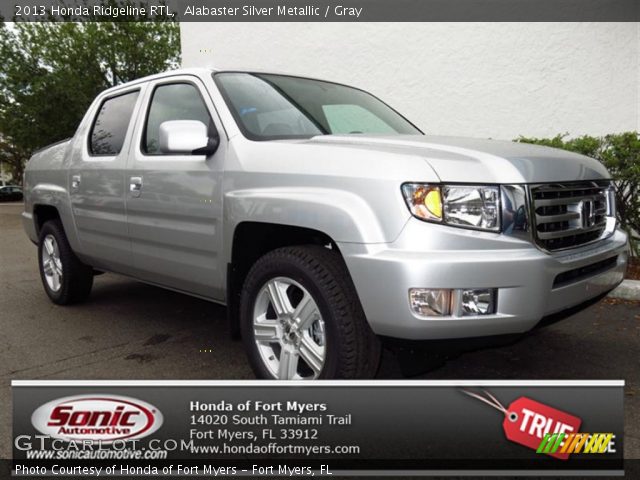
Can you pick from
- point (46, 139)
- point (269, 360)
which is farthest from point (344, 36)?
point (46, 139)

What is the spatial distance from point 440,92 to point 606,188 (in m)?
6.07

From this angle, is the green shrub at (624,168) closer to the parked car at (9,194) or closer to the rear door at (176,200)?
the rear door at (176,200)

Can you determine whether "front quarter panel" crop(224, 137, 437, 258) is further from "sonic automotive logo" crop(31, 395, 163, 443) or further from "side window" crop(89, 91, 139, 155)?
"side window" crop(89, 91, 139, 155)

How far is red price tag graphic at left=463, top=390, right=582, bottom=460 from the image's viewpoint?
2.32 metres

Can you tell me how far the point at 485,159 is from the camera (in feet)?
8.30

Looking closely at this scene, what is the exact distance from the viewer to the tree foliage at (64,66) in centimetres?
2403

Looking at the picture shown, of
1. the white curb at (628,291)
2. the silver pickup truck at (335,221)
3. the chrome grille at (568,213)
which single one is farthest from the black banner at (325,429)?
the white curb at (628,291)

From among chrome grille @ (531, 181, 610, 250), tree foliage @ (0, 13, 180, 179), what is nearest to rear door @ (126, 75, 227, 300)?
chrome grille @ (531, 181, 610, 250)

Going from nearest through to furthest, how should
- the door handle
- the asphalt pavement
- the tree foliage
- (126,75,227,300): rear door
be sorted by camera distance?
(126,75,227,300): rear door → the asphalt pavement → the door handle → the tree foliage

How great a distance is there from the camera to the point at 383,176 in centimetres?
245

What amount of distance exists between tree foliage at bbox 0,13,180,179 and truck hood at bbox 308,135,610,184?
935 inches

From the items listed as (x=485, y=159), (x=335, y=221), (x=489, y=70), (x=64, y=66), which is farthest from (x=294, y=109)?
(x=64, y=66)

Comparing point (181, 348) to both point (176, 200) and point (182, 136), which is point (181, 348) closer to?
point (176, 200)

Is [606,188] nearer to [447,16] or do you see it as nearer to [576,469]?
[576,469]
